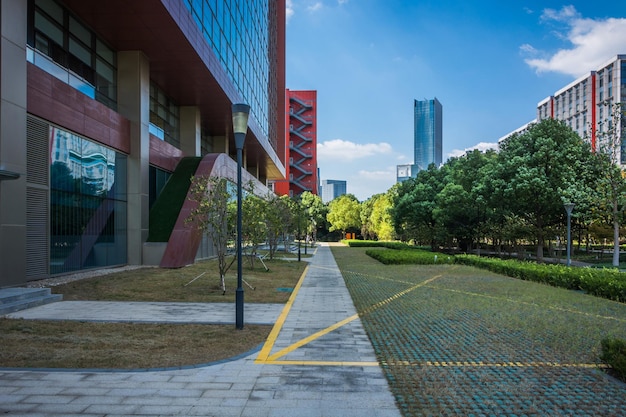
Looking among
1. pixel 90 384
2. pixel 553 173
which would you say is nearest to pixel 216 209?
pixel 90 384

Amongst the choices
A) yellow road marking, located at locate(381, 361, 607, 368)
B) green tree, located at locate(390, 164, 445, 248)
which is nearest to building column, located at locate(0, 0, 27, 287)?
yellow road marking, located at locate(381, 361, 607, 368)

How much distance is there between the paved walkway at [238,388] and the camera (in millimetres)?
4949

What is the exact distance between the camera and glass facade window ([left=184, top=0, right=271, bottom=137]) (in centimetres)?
2806

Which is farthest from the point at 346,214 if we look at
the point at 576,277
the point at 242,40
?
the point at 576,277

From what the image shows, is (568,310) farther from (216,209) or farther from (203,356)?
(216,209)

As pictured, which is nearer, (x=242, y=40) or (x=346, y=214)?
(x=242, y=40)

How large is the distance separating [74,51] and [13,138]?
715cm

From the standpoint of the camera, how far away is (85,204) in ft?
60.3

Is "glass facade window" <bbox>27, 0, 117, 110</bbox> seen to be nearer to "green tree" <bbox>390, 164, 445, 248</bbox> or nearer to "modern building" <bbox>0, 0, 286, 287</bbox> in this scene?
"modern building" <bbox>0, 0, 286, 287</bbox>

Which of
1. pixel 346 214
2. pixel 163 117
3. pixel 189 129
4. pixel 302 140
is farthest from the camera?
pixel 302 140

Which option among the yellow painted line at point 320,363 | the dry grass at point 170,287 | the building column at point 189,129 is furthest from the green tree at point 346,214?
the yellow painted line at point 320,363

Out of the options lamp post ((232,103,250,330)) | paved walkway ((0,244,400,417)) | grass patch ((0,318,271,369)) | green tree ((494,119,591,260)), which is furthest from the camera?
green tree ((494,119,591,260))

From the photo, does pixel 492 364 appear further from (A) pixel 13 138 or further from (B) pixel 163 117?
(B) pixel 163 117

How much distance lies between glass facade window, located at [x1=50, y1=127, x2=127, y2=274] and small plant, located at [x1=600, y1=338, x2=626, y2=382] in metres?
17.1
